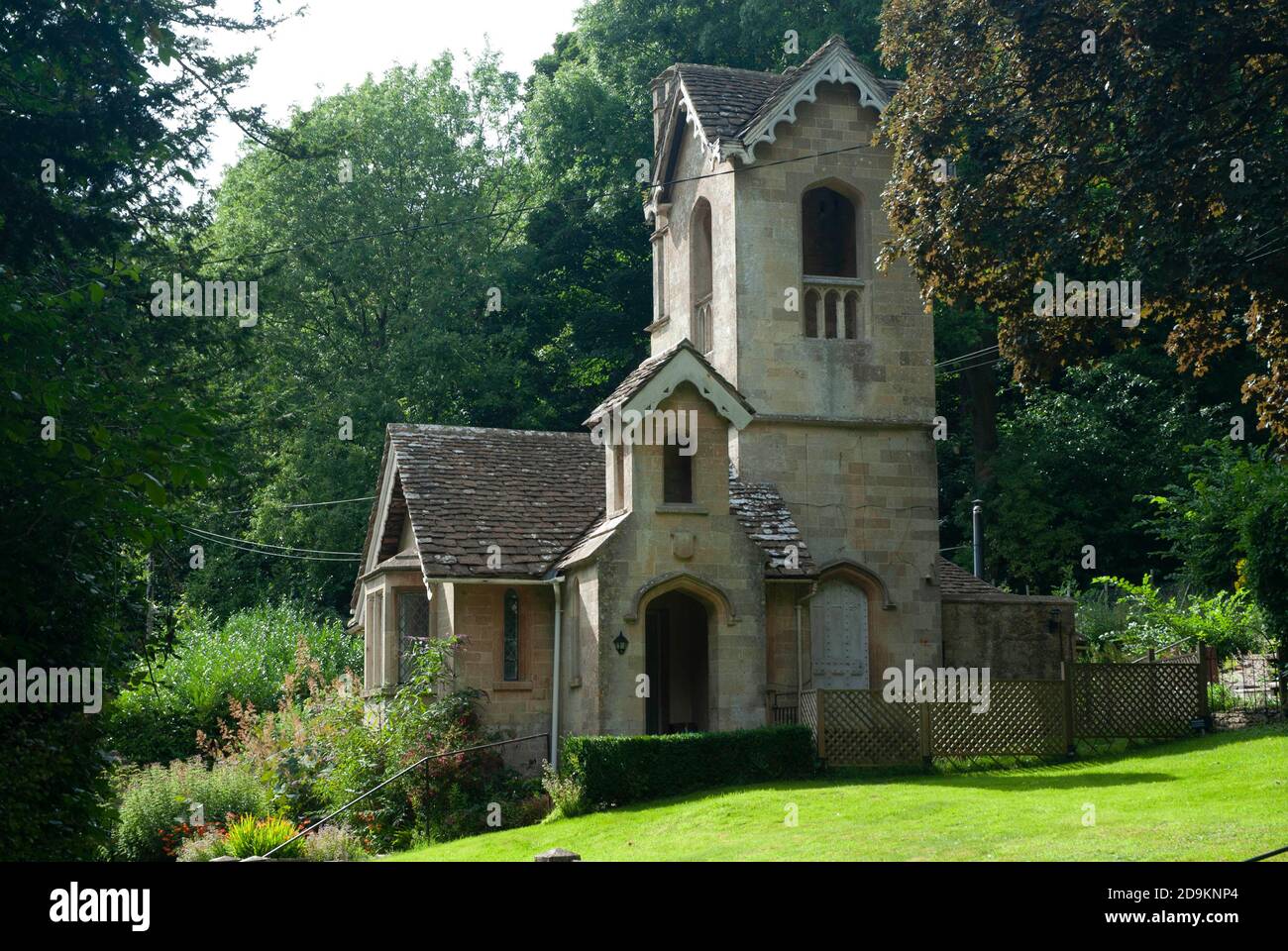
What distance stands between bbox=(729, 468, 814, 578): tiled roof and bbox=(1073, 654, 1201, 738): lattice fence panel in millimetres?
5215

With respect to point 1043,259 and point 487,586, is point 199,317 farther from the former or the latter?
point 1043,259

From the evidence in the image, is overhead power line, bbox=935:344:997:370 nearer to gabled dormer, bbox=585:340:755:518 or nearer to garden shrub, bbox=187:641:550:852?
gabled dormer, bbox=585:340:755:518

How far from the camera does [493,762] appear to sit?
25.4 metres

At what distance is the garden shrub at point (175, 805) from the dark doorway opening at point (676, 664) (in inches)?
310

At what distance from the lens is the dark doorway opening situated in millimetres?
29016

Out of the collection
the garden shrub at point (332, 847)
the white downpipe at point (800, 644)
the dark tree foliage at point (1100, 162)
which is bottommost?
the garden shrub at point (332, 847)

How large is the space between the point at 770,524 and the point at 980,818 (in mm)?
9939

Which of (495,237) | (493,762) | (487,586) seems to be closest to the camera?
(493,762)

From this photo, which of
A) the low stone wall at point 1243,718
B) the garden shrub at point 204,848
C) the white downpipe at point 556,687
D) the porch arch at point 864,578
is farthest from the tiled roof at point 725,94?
the garden shrub at point 204,848

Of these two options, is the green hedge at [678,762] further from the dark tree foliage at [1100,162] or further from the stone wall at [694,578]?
the dark tree foliage at [1100,162]

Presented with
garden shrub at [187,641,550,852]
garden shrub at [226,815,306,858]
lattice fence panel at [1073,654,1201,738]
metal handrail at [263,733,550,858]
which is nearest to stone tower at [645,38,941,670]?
lattice fence panel at [1073,654,1201,738]

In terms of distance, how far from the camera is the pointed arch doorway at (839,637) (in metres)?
28.2
